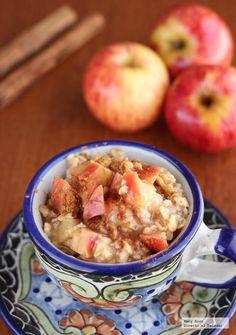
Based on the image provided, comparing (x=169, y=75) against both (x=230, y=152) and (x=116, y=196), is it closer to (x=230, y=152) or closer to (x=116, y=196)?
(x=230, y=152)

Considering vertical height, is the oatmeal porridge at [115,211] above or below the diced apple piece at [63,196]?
below

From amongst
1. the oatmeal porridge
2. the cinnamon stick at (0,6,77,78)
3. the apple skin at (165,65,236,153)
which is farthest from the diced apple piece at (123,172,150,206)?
the cinnamon stick at (0,6,77,78)

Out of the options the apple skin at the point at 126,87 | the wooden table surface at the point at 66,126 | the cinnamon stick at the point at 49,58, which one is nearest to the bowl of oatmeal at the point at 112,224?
the wooden table surface at the point at 66,126

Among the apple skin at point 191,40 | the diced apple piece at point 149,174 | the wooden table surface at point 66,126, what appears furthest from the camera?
the apple skin at point 191,40

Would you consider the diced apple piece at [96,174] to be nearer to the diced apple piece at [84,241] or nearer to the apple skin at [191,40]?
the diced apple piece at [84,241]

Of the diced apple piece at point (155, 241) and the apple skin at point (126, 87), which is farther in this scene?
the apple skin at point (126, 87)

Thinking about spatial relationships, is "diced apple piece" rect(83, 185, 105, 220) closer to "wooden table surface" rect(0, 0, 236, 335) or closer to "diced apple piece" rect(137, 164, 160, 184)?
"diced apple piece" rect(137, 164, 160, 184)

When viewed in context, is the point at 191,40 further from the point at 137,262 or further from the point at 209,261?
the point at 137,262
